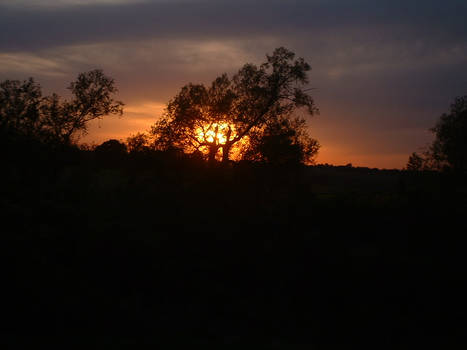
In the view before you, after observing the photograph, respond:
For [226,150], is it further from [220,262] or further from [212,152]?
[220,262]

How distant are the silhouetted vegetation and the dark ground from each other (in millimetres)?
45

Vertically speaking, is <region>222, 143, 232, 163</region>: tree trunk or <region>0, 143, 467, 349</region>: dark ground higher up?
<region>222, 143, 232, 163</region>: tree trunk

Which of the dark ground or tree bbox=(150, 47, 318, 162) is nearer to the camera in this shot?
the dark ground

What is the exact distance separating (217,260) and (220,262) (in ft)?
0.41

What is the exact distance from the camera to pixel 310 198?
19.2 metres

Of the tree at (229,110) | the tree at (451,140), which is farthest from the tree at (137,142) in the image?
the tree at (451,140)

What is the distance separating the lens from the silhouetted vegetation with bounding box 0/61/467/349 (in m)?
11.6

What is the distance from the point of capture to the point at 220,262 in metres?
14.9

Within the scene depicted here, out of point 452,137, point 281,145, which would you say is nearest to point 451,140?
point 452,137

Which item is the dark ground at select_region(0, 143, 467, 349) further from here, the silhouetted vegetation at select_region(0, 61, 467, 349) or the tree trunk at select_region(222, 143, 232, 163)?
the tree trunk at select_region(222, 143, 232, 163)

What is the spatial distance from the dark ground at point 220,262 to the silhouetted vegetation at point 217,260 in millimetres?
45

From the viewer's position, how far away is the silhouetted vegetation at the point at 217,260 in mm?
11586

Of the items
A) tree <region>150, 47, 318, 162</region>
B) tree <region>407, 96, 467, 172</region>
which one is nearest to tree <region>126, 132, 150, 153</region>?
tree <region>150, 47, 318, 162</region>

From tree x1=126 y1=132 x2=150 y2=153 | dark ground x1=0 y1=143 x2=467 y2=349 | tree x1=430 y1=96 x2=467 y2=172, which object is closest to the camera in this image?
dark ground x1=0 y1=143 x2=467 y2=349
